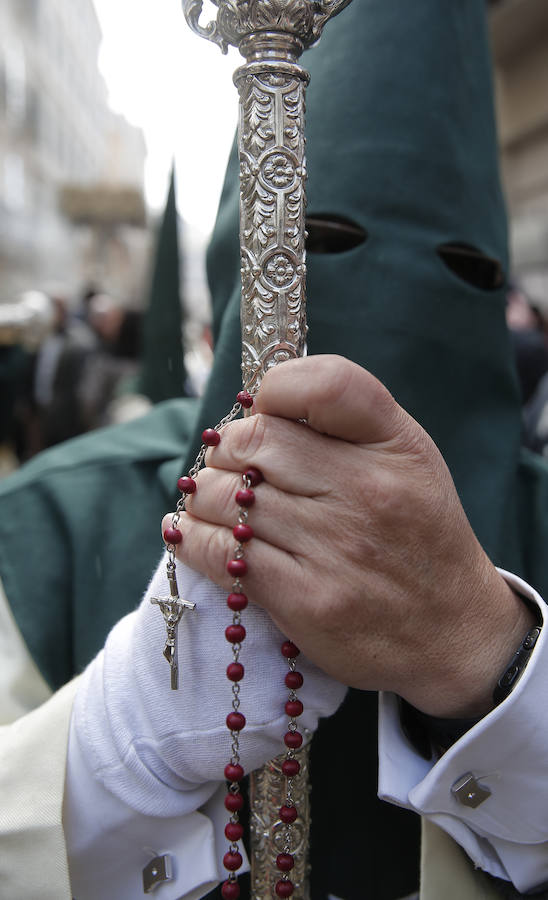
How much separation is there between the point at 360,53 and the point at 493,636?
1.21 m

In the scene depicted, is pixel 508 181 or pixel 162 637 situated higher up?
pixel 508 181

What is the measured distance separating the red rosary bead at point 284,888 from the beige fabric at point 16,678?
0.60 meters

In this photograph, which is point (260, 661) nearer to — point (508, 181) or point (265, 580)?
point (265, 580)

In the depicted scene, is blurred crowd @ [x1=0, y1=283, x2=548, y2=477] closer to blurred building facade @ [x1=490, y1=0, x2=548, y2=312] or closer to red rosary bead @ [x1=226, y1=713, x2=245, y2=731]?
red rosary bead @ [x1=226, y1=713, x2=245, y2=731]

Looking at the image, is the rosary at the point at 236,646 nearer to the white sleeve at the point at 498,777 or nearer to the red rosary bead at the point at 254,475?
the red rosary bead at the point at 254,475

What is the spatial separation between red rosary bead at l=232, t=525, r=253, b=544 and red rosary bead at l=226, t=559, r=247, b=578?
25 millimetres

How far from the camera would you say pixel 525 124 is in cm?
871

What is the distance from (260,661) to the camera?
99cm

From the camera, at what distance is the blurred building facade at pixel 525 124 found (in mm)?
8266

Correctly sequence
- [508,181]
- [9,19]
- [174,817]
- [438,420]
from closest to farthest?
[174,817] → [438,420] → [508,181] → [9,19]

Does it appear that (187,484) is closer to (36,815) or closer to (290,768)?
(290,768)

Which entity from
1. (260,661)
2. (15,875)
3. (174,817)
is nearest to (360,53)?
(260,661)

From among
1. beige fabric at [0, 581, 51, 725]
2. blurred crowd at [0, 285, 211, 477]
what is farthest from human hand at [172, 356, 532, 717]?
blurred crowd at [0, 285, 211, 477]

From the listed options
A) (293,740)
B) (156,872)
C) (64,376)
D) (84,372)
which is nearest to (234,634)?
(293,740)
